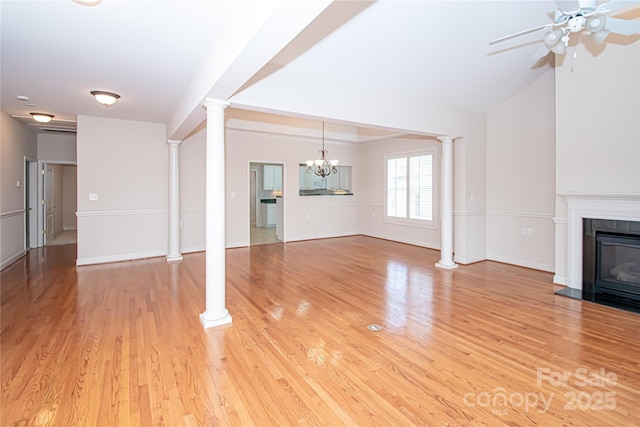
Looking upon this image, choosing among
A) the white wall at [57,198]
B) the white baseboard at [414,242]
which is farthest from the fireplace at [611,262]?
the white wall at [57,198]

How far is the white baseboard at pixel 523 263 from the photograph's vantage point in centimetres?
529

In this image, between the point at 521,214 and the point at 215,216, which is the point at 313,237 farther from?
the point at 215,216

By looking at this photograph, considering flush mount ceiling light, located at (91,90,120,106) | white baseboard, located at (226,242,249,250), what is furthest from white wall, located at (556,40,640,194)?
white baseboard, located at (226,242,249,250)

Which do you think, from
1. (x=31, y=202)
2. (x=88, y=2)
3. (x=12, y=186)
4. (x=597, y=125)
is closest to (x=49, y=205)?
(x=31, y=202)

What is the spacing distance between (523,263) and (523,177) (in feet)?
4.88

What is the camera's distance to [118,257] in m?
6.11

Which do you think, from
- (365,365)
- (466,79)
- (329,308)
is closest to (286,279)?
(329,308)

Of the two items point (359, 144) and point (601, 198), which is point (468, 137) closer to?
point (601, 198)

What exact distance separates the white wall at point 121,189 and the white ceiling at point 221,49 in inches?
30.2

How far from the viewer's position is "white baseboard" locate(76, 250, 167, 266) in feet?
19.1

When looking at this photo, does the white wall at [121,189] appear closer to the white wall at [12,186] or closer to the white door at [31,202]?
the white wall at [12,186]

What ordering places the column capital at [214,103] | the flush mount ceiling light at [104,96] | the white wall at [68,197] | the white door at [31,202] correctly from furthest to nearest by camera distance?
the white wall at [68,197] < the white door at [31,202] < the flush mount ceiling light at [104,96] < the column capital at [214,103]

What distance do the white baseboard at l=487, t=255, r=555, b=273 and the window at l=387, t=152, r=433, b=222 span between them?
5.43 ft

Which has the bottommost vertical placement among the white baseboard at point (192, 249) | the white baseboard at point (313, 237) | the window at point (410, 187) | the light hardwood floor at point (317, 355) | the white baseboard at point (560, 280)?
the light hardwood floor at point (317, 355)
